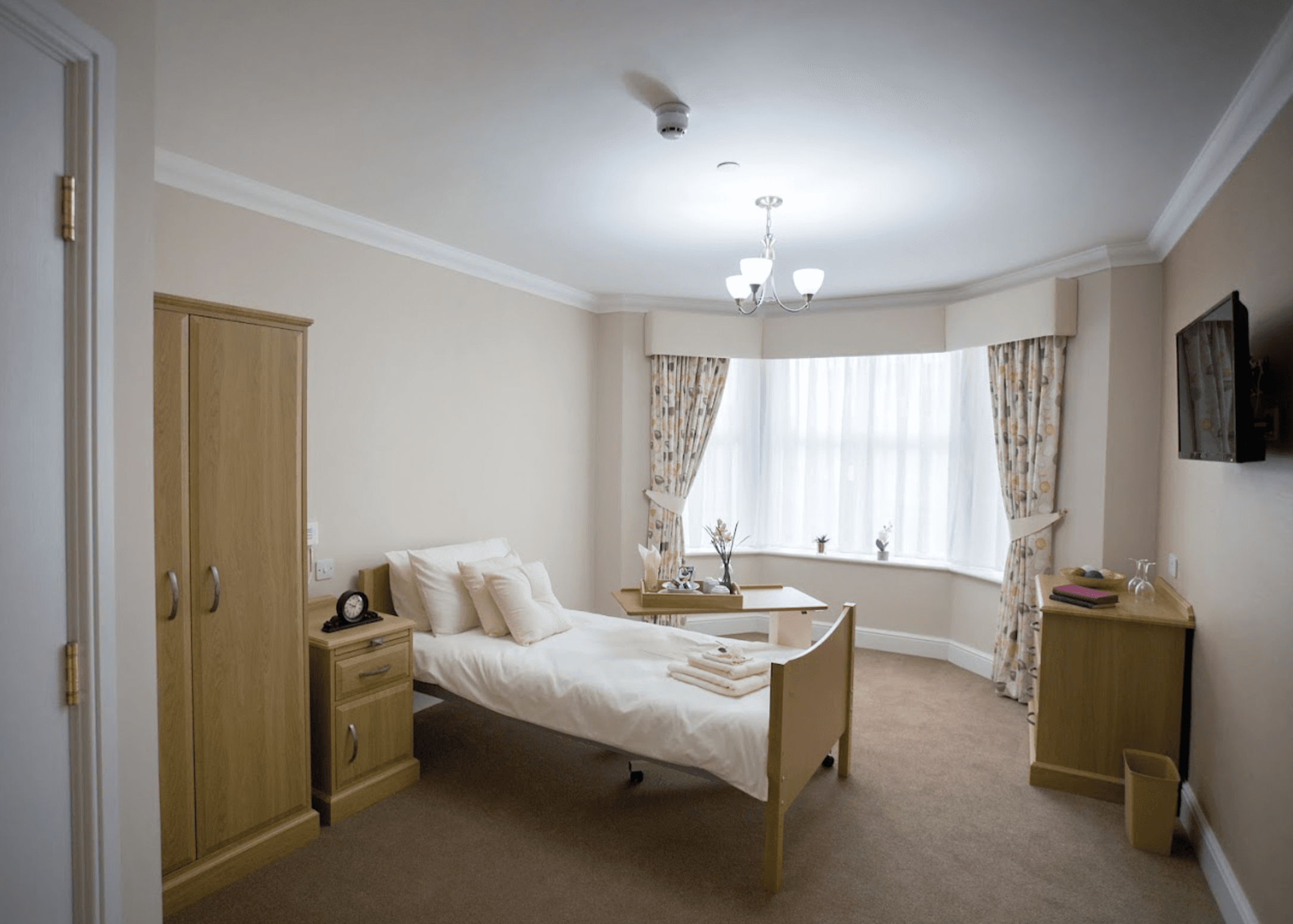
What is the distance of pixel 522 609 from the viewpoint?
3725mm

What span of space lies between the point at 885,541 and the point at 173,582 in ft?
15.8

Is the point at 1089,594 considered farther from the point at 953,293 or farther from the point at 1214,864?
the point at 953,293

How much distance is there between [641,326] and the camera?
5.76 m

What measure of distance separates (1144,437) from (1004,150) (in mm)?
2225

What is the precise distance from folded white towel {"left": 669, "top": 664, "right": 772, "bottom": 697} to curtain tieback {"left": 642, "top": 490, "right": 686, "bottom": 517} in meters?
2.57

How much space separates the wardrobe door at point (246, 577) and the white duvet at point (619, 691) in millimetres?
812

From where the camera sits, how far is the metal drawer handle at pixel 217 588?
2.57 meters

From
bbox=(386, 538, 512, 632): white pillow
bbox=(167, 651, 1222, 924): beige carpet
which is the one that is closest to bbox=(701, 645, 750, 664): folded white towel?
bbox=(167, 651, 1222, 924): beige carpet

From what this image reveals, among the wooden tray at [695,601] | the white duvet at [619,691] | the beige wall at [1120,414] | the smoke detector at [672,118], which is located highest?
the smoke detector at [672,118]

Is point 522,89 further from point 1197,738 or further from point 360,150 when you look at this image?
point 1197,738

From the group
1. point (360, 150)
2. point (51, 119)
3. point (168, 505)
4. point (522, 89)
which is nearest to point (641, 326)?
point (360, 150)

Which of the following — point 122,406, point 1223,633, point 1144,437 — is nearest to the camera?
point 122,406

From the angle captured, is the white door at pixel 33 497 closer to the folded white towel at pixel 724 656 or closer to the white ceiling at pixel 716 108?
the white ceiling at pixel 716 108

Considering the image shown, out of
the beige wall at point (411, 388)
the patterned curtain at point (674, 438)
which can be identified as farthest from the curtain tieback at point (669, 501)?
the beige wall at point (411, 388)
